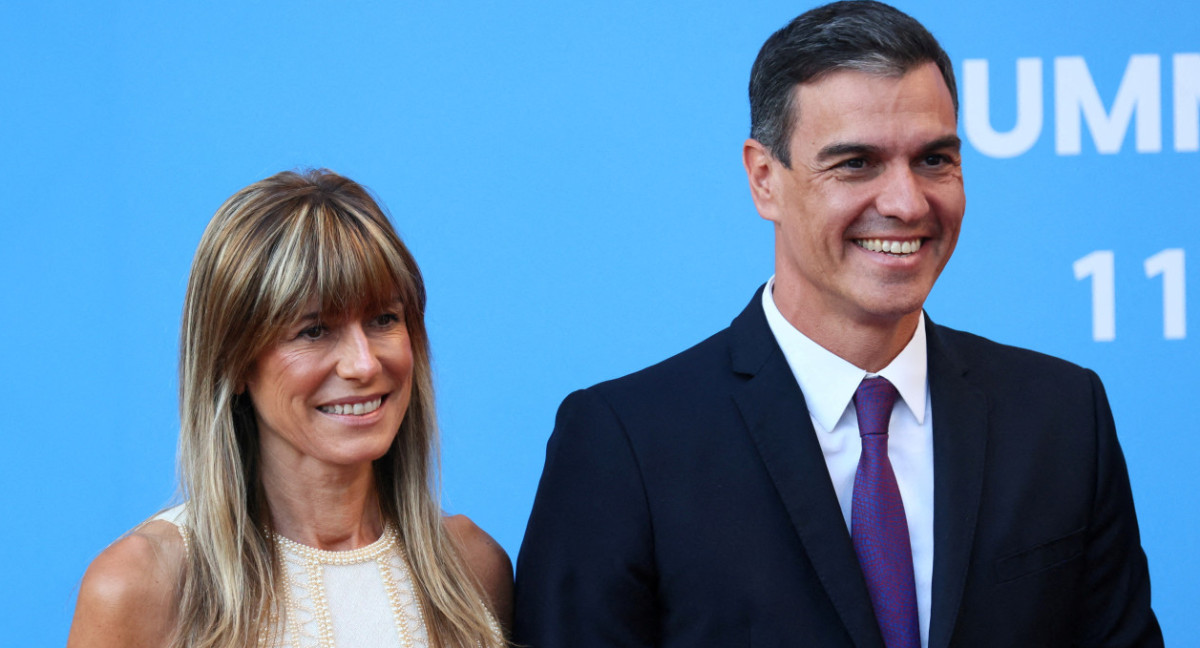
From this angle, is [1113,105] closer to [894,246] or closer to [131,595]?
[894,246]

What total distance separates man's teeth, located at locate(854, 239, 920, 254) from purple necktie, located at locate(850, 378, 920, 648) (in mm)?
188

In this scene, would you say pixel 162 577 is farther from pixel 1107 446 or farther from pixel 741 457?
pixel 1107 446

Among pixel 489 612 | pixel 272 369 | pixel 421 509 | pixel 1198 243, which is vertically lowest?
pixel 489 612

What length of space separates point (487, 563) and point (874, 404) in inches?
23.6

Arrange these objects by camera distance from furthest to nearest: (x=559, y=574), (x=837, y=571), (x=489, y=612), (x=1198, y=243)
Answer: (x=1198, y=243)
(x=489, y=612)
(x=559, y=574)
(x=837, y=571)

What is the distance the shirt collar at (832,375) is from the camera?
5.33 ft

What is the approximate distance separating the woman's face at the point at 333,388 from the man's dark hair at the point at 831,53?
0.52 metres

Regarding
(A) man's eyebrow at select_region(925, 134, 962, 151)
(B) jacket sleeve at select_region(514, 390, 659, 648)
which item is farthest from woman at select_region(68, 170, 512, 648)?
(A) man's eyebrow at select_region(925, 134, 962, 151)

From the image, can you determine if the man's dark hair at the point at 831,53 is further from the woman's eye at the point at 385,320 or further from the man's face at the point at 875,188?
the woman's eye at the point at 385,320

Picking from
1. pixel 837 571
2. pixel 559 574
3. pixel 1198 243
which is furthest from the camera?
pixel 1198 243

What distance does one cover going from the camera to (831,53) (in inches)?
63.3

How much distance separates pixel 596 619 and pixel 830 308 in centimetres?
47

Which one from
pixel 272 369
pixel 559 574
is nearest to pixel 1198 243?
pixel 559 574

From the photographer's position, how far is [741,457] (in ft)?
5.31
